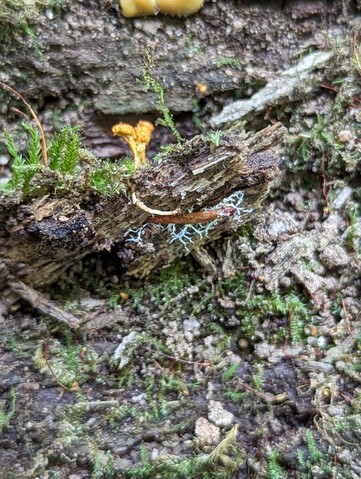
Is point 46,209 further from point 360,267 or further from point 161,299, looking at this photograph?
point 360,267

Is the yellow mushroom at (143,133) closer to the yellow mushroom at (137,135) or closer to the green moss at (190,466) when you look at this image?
the yellow mushroom at (137,135)

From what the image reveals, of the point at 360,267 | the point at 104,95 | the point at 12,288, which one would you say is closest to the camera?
the point at 12,288

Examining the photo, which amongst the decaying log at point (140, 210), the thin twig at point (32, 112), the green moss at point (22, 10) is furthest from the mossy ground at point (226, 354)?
the green moss at point (22, 10)

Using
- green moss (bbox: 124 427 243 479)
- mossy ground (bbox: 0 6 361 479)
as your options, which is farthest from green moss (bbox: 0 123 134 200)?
green moss (bbox: 124 427 243 479)

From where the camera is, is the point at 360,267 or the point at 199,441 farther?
the point at 360,267

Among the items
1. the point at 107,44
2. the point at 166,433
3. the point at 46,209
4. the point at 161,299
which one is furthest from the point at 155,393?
the point at 107,44

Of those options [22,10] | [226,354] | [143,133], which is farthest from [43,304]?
[22,10]

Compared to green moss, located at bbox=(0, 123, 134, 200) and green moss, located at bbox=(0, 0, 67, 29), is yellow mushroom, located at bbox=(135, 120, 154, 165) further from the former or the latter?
green moss, located at bbox=(0, 0, 67, 29)
